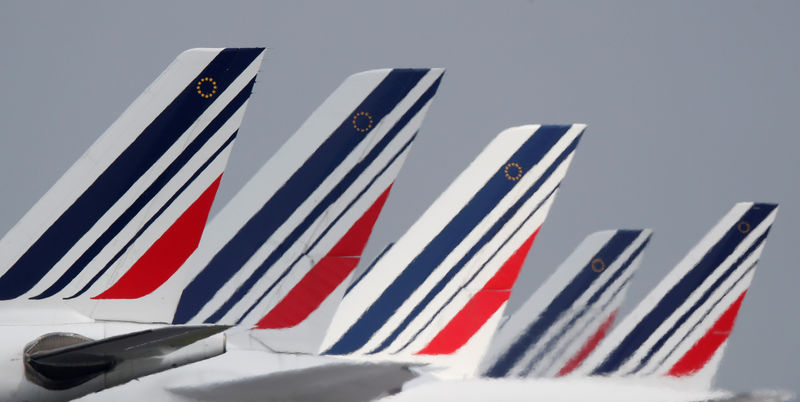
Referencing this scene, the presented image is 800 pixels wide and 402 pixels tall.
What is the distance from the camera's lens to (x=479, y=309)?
14883mm

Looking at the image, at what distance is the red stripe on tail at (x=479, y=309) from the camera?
14609mm

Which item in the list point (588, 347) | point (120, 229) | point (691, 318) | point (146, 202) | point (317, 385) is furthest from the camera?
point (691, 318)

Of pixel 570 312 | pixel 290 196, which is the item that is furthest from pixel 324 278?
pixel 570 312

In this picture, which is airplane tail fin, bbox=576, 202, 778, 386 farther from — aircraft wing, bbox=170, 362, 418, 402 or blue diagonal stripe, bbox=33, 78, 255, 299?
blue diagonal stripe, bbox=33, 78, 255, 299

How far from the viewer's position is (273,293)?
12625mm

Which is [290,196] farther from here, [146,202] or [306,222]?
[146,202]

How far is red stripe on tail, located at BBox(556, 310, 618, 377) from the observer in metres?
21.1

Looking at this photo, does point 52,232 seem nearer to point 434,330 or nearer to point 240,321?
point 240,321

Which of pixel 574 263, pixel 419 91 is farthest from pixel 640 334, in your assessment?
pixel 419 91

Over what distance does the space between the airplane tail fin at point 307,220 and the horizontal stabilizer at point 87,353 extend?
284cm

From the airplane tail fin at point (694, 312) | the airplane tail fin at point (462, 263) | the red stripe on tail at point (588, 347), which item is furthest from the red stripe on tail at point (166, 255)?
the airplane tail fin at point (694, 312)

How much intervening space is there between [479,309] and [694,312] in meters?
8.00

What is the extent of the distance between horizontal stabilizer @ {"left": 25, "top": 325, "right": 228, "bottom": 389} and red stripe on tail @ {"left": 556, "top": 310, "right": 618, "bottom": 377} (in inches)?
486

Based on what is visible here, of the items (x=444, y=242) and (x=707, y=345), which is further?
(x=707, y=345)
